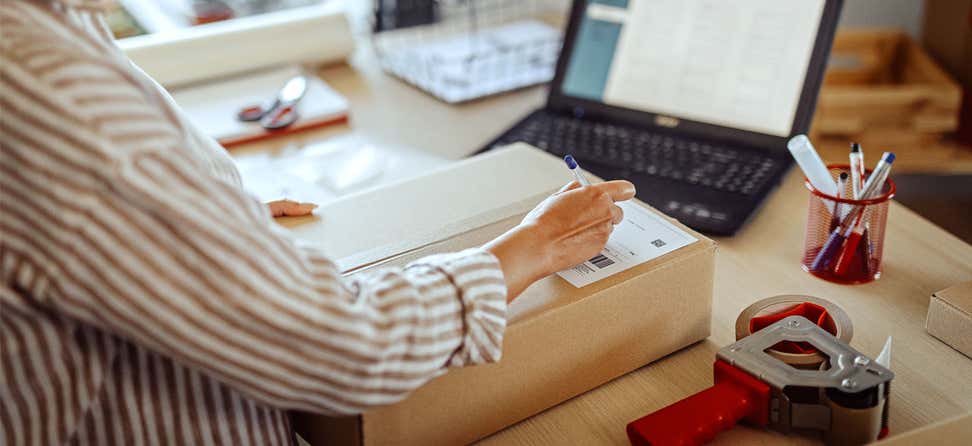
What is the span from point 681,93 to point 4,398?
989 millimetres

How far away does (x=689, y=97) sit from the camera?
1376 mm

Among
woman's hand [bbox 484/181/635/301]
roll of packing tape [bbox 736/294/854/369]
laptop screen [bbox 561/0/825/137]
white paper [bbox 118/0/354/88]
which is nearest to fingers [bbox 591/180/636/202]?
woman's hand [bbox 484/181/635/301]

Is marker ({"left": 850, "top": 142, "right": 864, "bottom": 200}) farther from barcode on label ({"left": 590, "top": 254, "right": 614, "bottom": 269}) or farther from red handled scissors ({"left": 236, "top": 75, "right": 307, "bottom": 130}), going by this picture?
red handled scissors ({"left": 236, "top": 75, "right": 307, "bottom": 130})

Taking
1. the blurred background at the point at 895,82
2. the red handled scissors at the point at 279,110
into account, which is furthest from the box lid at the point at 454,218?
the blurred background at the point at 895,82

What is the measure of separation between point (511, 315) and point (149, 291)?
0.32 m

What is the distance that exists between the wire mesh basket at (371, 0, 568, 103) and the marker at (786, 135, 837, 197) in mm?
664

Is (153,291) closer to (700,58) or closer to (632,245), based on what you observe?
(632,245)

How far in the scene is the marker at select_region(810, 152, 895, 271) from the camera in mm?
979

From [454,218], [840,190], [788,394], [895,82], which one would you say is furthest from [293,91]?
[895,82]

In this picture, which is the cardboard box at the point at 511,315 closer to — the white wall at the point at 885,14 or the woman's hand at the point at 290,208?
the woman's hand at the point at 290,208

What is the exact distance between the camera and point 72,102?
58 cm

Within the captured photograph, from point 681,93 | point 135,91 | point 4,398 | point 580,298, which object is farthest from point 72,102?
point 681,93

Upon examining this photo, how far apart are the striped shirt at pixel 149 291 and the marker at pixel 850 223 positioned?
1.49ft

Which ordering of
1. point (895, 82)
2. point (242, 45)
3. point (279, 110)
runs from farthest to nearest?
point (895, 82) < point (242, 45) < point (279, 110)
